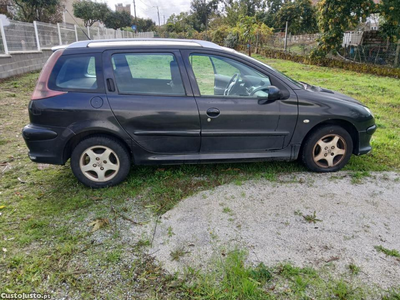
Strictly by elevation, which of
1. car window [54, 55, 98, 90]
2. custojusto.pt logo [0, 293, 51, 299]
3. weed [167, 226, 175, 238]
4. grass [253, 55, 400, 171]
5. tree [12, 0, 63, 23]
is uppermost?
tree [12, 0, 63, 23]

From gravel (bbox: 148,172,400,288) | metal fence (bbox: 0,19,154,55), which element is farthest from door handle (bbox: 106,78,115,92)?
metal fence (bbox: 0,19,154,55)

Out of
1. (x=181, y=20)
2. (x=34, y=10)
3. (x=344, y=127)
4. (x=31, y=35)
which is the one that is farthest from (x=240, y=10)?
(x=344, y=127)

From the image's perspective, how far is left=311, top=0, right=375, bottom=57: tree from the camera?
15406 millimetres

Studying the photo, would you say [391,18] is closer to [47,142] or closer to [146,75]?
[146,75]

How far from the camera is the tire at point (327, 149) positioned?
12.4 feet

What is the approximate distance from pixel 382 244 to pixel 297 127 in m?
1.59

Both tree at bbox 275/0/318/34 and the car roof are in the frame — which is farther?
tree at bbox 275/0/318/34

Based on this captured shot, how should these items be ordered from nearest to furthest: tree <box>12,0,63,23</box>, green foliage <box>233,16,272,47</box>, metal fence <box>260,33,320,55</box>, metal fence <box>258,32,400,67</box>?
metal fence <box>258,32,400,67</box> → metal fence <box>260,33,320,55</box> → tree <box>12,0,63,23</box> → green foliage <box>233,16,272,47</box>

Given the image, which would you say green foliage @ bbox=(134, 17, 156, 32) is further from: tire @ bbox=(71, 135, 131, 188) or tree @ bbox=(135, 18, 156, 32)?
tire @ bbox=(71, 135, 131, 188)

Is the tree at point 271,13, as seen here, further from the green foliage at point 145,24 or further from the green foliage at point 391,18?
the green foliage at point 145,24

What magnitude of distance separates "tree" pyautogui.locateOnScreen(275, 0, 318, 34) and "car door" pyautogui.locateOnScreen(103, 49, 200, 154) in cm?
3025

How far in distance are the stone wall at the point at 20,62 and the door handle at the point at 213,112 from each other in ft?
34.4

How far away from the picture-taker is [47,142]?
3365mm

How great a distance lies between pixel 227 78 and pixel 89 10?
44861 mm
